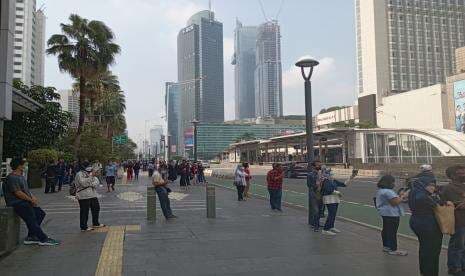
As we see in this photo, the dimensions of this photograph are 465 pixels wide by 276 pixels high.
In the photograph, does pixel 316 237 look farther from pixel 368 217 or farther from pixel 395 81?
pixel 395 81

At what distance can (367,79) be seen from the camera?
132000 millimetres

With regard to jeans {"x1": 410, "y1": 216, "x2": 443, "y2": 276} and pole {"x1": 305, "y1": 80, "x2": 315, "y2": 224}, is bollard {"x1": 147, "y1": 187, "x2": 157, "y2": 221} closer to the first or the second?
pole {"x1": 305, "y1": 80, "x2": 315, "y2": 224}

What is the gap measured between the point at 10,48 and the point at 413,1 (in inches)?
5681

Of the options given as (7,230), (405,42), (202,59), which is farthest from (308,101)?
(405,42)

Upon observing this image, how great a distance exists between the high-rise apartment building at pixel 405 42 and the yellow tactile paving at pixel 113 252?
4760 inches

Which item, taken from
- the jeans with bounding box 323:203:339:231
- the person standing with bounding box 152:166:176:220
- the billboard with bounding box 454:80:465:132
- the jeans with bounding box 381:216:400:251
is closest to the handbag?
the jeans with bounding box 381:216:400:251

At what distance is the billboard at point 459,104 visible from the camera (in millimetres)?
86812

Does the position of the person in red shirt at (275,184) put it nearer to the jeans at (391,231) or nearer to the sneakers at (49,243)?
the jeans at (391,231)

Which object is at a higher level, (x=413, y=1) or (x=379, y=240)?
(x=413, y=1)

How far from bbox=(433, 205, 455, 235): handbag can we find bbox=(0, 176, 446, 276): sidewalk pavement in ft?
3.61

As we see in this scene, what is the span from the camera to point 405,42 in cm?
13512

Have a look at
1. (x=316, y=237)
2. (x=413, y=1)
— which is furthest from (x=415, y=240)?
(x=413, y=1)

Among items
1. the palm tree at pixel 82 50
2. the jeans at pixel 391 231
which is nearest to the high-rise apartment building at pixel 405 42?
the palm tree at pixel 82 50

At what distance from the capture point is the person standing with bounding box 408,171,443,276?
6.30 meters
